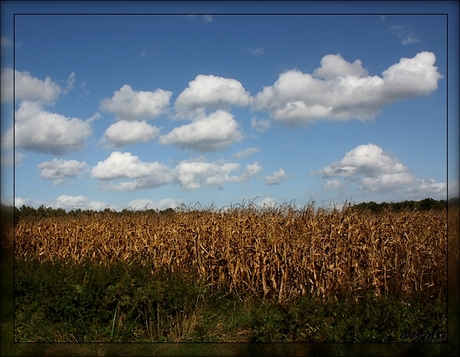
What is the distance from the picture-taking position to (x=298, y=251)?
989 cm

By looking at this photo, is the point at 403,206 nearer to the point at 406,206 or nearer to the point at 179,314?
the point at 406,206

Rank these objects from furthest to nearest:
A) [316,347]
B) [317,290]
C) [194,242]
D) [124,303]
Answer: [194,242], [317,290], [124,303], [316,347]

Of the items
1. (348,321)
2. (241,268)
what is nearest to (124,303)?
(241,268)

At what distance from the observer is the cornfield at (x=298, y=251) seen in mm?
9695

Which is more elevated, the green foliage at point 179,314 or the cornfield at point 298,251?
the cornfield at point 298,251

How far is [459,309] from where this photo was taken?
860 cm

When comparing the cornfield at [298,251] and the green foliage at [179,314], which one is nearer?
the green foliage at [179,314]

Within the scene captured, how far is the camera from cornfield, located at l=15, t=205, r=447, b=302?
31.8 feet

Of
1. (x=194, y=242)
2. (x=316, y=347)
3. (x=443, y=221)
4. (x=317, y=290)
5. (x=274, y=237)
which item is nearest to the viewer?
(x=316, y=347)

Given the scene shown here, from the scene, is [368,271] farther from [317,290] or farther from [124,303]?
[124,303]

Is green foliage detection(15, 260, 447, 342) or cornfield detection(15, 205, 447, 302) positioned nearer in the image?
green foliage detection(15, 260, 447, 342)

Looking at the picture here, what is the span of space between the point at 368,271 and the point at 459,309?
195 cm

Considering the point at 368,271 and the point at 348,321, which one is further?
the point at 368,271

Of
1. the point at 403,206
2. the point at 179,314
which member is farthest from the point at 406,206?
the point at 179,314
